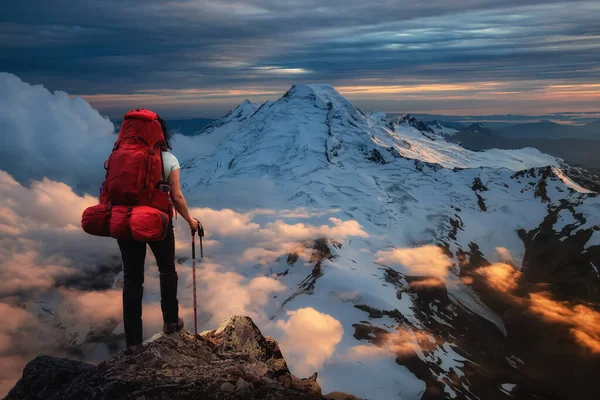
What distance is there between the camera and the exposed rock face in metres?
10.0

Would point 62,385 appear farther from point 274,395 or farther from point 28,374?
point 274,395

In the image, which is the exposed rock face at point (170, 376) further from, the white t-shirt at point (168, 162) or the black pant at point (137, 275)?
the white t-shirt at point (168, 162)

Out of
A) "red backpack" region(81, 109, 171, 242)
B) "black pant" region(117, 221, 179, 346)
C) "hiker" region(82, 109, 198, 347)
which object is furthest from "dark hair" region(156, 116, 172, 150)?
"black pant" region(117, 221, 179, 346)

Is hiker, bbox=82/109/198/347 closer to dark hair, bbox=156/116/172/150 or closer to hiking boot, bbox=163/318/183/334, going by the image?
dark hair, bbox=156/116/172/150

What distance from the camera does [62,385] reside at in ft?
39.1

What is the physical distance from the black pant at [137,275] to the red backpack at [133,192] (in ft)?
2.79

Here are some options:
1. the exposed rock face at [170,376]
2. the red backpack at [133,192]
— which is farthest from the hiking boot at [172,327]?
the red backpack at [133,192]

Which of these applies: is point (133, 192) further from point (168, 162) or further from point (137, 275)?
point (137, 275)

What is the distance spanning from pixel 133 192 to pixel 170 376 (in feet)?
14.2

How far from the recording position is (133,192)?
9992mm

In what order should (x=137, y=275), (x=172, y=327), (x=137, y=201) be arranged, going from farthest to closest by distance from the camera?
(x=172, y=327) → (x=137, y=275) → (x=137, y=201)

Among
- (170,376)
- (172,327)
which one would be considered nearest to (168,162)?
(172,327)

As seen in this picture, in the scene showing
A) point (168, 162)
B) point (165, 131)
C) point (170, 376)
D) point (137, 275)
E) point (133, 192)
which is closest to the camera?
point (133, 192)

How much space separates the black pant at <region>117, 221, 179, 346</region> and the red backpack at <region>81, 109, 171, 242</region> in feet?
2.79
